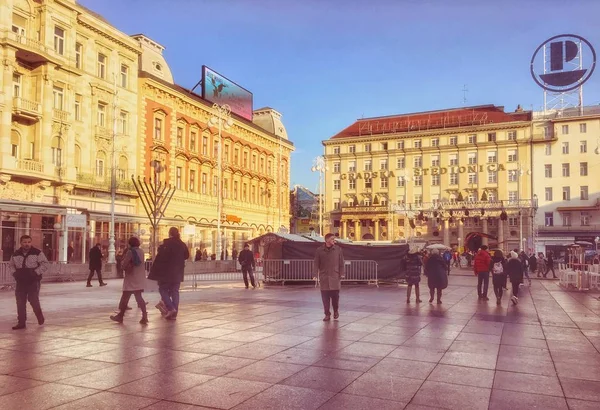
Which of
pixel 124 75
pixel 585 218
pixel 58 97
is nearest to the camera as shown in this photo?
pixel 58 97

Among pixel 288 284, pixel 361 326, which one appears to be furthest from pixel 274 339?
pixel 288 284

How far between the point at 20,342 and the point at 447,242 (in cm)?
6985

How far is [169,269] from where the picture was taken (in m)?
11.4

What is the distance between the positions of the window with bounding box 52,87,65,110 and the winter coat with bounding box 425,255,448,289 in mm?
25809

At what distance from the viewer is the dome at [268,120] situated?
208ft

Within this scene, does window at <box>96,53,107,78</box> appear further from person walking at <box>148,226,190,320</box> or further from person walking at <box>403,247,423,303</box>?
person walking at <box>148,226,190,320</box>

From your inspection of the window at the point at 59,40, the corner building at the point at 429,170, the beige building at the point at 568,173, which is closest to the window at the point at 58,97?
the window at the point at 59,40

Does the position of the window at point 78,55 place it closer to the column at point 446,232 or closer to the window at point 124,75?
the window at point 124,75

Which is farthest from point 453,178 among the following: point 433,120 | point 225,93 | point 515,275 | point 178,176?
point 515,275

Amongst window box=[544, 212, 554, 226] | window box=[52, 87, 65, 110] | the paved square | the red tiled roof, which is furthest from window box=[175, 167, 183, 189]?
window box=[544, 212, 554, 226]

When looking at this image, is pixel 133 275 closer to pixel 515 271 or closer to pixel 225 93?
pixel 515 271

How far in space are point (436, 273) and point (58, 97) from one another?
26.9 metres

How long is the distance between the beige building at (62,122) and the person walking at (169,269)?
18340 mm

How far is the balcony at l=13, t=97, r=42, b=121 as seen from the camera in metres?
29.8
